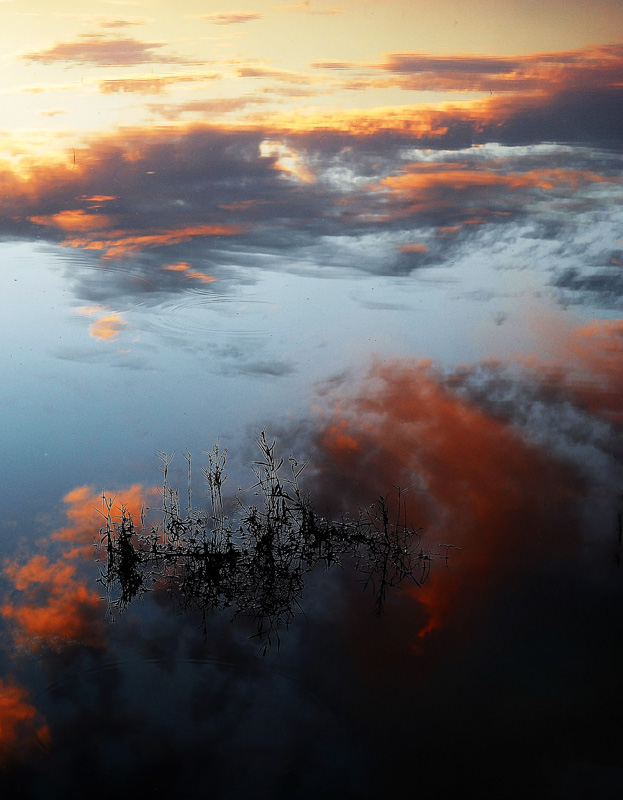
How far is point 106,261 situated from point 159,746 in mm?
9210

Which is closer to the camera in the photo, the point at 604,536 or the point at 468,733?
the point at 468,733

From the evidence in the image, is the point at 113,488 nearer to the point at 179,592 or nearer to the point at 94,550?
the point at 94,550

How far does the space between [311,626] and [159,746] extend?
71.7 inches

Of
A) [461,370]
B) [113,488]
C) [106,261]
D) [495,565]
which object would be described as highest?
[106,261]

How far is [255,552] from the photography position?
847cm

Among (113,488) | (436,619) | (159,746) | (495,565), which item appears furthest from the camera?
(113,488)

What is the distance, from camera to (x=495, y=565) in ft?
27.6

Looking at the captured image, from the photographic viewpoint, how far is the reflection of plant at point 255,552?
26.9 feet

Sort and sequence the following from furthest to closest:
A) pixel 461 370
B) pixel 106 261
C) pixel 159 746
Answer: pixel 106 261
pixel 461 370
pixel 159 746

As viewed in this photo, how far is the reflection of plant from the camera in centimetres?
820

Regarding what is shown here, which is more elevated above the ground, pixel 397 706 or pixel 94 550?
pixel 94 550

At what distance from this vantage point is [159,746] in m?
6.64

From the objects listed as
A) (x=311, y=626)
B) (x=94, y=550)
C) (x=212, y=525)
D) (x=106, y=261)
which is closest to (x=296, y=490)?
(x=212, y=525)

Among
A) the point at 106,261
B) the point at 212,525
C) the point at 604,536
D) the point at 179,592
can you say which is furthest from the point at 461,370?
the point at 106,261
